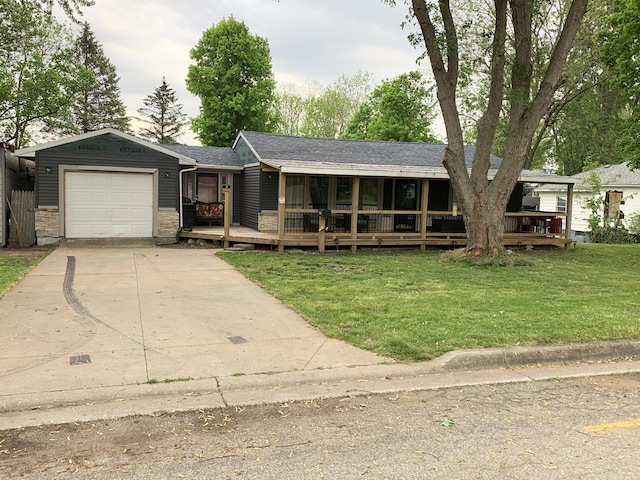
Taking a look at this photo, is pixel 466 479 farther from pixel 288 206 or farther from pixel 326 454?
pixel 288 206

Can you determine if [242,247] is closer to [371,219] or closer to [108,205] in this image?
[108,205]

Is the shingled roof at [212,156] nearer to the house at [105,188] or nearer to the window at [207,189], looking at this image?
the window at [207,189]

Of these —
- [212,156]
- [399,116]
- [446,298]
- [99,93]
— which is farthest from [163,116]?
[446,298]

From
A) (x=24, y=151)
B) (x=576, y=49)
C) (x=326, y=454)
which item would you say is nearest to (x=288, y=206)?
(x=24, y=151)

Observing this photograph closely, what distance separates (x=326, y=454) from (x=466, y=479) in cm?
93

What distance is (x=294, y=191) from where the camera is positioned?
17.3 meters

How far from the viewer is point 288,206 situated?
17.1 meters

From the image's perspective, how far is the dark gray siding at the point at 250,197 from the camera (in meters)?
17.6

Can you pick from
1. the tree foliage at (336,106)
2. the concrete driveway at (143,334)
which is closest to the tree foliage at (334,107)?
the tree foliage at (336,106)

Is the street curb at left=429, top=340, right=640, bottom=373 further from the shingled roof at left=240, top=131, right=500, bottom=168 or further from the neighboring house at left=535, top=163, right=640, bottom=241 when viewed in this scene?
the neighboring house at left=535, top=163, right=640, bottom=241

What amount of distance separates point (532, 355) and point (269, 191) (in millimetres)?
12676

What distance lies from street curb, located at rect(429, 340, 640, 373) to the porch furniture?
13.6 metres

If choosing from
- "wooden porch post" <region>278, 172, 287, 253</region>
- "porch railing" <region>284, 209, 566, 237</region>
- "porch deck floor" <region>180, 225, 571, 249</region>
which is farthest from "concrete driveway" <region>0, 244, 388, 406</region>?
"porch railing" <region>284, 209, 566, 237</region>

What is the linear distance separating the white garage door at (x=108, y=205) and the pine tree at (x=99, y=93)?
33.8 m
